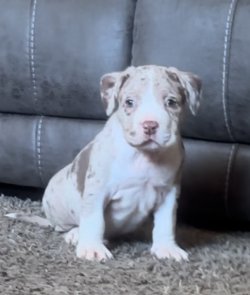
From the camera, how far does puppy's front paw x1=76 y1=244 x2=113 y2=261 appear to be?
1.28 meters

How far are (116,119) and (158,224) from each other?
0.26m

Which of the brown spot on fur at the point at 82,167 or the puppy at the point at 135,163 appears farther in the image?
the brown spot on fur at the point at 82,167

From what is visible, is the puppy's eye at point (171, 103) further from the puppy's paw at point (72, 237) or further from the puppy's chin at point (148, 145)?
the puppy's paw at point (72, 237)

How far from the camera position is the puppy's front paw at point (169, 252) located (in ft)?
4.30

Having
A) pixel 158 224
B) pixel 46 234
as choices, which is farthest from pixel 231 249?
pixel 46 234

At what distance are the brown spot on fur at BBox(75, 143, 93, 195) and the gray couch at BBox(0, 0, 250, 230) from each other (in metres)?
0.31

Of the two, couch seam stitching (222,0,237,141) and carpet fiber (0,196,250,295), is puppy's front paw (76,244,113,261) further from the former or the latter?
couch seam stitching (222,0,237,141)

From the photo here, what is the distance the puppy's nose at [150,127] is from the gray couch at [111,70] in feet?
1.31

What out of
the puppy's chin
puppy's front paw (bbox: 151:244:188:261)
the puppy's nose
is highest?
the puppy's nose

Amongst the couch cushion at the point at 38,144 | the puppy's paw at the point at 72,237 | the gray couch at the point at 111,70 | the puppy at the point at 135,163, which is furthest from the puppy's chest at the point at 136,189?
the couch cushion at the point at 38,144

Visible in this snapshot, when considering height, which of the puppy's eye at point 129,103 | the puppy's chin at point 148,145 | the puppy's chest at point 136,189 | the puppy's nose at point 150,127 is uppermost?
the puppy's eye at point 129,103

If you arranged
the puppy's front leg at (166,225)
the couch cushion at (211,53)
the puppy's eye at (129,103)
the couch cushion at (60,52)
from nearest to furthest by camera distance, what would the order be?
the puppy's eye at (129,103), the puppy's front leg at (166,225), the couch cushion at (211,53), the couch cushion at (60,52)

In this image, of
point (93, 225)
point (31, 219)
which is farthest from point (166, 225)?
point (31, 219)

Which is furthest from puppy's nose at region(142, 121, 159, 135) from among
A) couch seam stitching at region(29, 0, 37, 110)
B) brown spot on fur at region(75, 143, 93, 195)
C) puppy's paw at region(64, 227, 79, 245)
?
couch seam stitching at region(29, 0, 37, 110)
